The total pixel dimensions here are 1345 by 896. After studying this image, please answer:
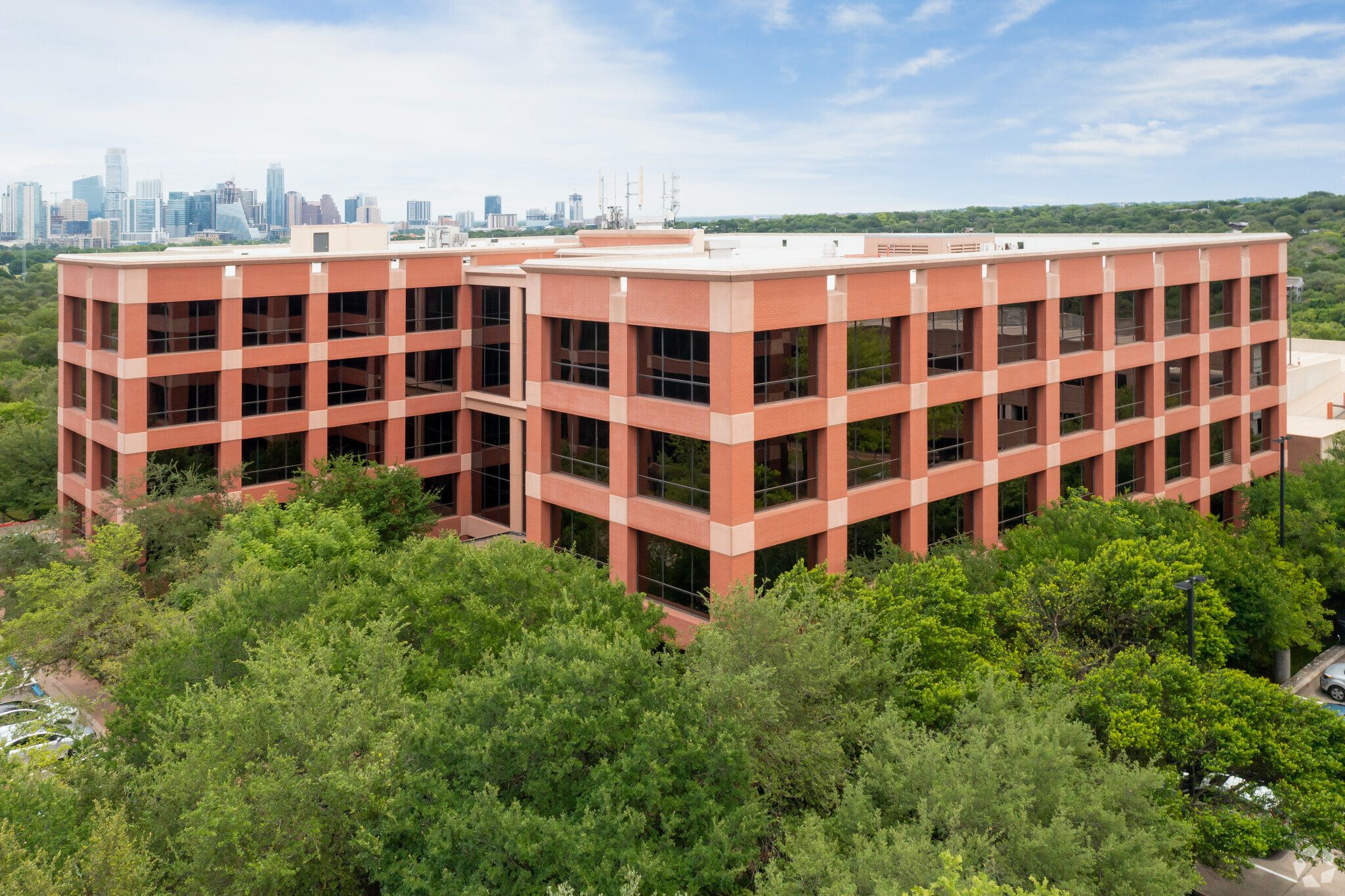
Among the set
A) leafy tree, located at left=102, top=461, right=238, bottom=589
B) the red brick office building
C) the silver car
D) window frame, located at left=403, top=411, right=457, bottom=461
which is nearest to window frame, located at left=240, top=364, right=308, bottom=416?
the red brick office building

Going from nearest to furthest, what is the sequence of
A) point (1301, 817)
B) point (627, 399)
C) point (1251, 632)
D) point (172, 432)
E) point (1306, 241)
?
point (1301, 817)
point (627, 399)
point (1251, 632)
point (172, 432)
point (1306, 241)

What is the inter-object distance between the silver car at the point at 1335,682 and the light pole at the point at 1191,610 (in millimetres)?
16959

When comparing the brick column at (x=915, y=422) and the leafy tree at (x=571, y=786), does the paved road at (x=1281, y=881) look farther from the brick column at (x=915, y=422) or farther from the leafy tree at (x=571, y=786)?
the leafy tree at (x=571, y=786)

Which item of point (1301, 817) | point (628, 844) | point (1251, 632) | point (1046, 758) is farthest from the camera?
point (1251, 632)

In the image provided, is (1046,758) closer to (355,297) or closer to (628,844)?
(628,844)

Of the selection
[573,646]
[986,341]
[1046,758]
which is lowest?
[1046,758]

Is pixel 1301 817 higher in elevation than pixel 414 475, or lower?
lower

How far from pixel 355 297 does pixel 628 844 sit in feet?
139

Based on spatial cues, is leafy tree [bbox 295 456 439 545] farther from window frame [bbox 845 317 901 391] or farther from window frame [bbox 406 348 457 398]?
window frame [bbox 845 317 901 391]

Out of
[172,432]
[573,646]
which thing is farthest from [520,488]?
[573,646]

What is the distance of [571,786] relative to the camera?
817 inches

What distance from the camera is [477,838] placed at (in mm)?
19656

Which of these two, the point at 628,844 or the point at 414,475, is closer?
the point at 628,844

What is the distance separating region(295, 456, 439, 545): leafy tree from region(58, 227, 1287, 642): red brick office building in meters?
5.66
